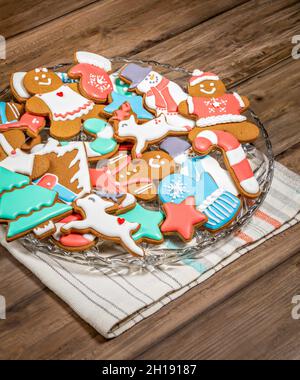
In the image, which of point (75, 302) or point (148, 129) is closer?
point (75, 302)

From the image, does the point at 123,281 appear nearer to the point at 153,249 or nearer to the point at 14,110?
the point at 153,249

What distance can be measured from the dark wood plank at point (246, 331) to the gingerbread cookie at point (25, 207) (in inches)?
10.7

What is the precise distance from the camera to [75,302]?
3.60ft

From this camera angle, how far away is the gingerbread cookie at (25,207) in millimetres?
1121

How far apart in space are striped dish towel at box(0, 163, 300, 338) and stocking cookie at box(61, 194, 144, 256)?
0.19 ft

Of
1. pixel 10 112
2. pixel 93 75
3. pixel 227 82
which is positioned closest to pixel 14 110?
pixel 10 112

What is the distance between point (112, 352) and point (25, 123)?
0.49 meters

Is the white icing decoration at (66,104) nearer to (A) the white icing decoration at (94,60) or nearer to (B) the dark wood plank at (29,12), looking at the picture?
(A) the white icing decoration at (94,60)

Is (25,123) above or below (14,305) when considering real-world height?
above

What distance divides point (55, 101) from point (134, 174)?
0.83ft

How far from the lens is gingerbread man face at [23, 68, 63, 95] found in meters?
1.38

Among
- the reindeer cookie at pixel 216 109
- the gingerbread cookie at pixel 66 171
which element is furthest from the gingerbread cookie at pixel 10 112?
the reindeer cookie at pixel 216 109
